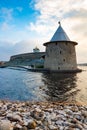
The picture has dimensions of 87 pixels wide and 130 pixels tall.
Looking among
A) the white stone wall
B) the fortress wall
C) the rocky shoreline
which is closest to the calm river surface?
the rocky shoreline

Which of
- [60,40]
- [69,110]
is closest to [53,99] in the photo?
[69,110]

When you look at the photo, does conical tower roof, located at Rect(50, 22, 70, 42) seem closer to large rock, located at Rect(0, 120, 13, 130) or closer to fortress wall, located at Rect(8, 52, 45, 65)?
fortress wall, located at Rect(8, 52, 45, 65)

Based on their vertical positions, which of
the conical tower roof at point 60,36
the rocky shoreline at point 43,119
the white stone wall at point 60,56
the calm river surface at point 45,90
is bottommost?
the calm river surface at point 45,90

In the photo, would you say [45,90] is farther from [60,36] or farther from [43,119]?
[60,36]

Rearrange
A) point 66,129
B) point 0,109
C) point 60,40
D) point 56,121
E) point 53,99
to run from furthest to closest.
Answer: point 60,40
point 53,99
point 0,109
point 56,121
point 66,129

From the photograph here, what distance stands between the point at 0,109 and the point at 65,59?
25398mm

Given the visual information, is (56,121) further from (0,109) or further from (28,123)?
(0,109)

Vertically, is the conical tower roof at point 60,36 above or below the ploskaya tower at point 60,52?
above

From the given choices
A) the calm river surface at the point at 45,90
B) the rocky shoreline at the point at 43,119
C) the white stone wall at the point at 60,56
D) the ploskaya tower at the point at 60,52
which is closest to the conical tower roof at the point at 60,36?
the ploskaya tower at the point at 60,52

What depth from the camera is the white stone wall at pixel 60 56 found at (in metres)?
29.7

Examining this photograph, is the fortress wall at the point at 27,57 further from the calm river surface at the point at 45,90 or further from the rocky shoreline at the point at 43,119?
the rocky shoreline at the point at 43,119

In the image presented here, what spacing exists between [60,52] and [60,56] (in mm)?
623

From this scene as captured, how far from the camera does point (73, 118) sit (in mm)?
4504

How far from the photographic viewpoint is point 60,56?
29.8 meters
